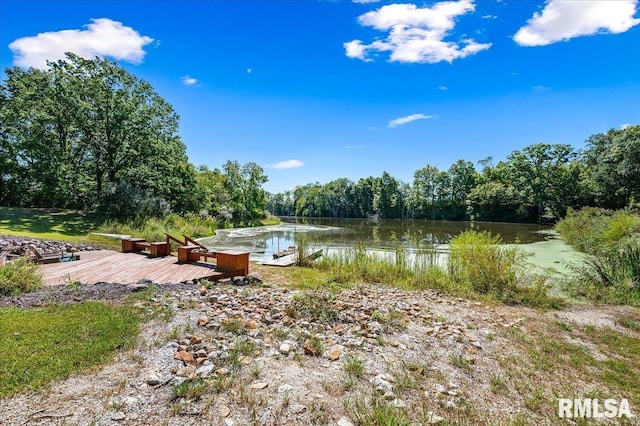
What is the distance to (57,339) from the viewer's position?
3.30 metres

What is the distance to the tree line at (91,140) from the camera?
16.3 metres

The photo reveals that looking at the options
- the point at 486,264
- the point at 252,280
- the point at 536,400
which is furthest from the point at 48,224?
the point at 536,400

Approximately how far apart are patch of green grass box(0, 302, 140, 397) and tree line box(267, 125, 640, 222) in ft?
66.9

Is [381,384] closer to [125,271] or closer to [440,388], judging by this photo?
[440,388]

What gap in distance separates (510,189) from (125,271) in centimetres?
4521

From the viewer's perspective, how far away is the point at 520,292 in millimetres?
6199

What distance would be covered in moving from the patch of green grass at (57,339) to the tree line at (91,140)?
13.5m

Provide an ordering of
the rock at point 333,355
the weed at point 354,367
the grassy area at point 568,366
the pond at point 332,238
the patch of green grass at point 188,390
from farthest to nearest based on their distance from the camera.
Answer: the pond at point 332,238 < the rock at point 333,355 < the weed at point 354,367 < the grassy area at point 568,366 < the patch of green grass at point 188,390

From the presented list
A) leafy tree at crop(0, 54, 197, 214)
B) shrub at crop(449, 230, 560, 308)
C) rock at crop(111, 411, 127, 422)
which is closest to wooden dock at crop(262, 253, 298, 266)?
shrub at crop(449, 230, 560, 308)

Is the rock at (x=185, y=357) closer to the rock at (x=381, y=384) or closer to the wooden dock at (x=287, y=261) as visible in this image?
the rock at (x=381, y=384)

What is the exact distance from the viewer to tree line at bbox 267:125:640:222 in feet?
88.4

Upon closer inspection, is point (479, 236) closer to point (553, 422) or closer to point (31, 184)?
point (553, 422)

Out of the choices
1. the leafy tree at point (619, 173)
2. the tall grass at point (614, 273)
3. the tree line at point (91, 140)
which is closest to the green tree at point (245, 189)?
the tree line at point (91, 140)

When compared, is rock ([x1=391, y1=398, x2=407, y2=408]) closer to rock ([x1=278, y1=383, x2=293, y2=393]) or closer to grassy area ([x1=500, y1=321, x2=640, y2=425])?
rock ([x1=278, y1=383, x2=293, y2=393])
